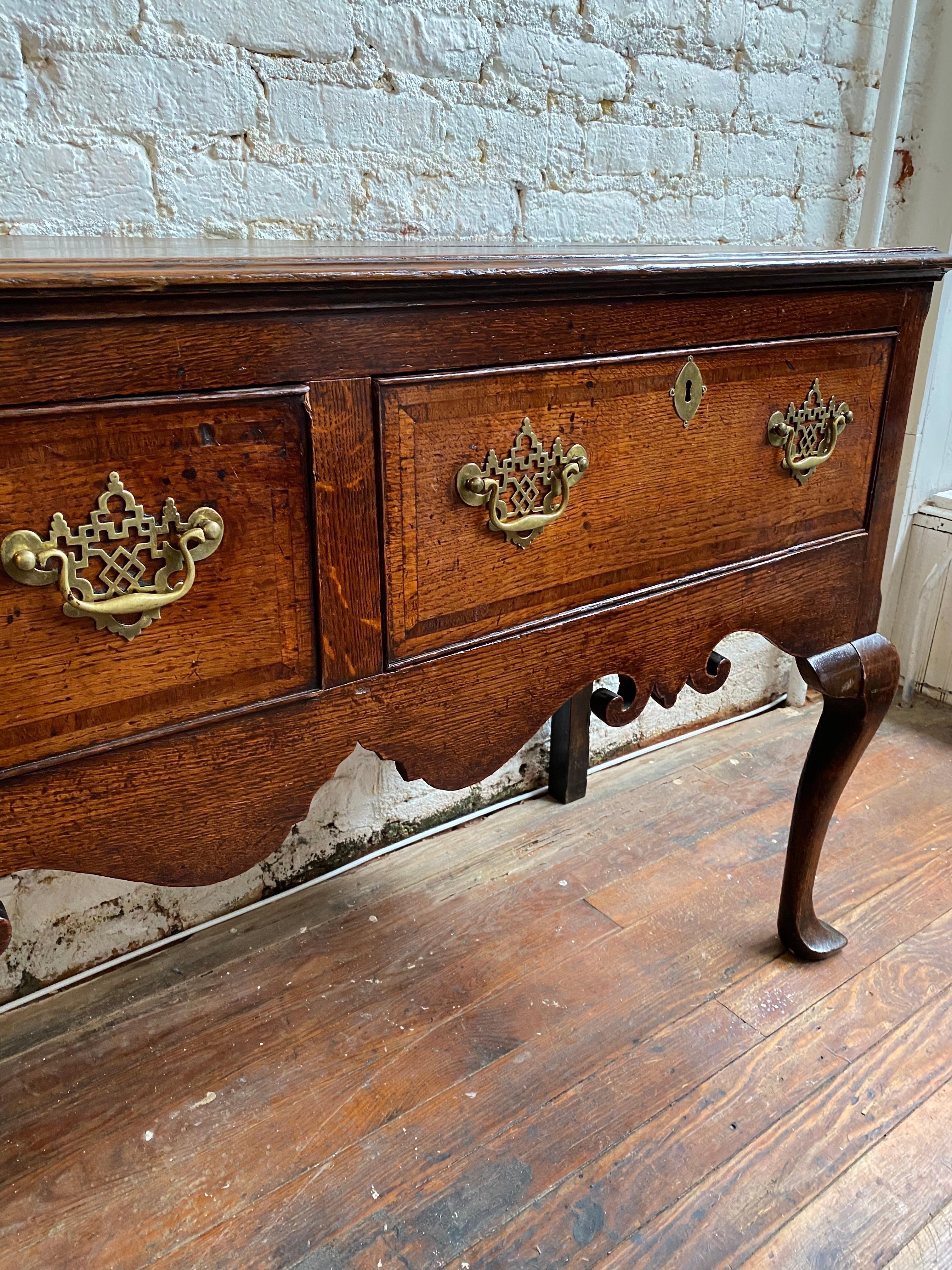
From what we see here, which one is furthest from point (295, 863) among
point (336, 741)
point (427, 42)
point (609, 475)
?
point (427, 42)

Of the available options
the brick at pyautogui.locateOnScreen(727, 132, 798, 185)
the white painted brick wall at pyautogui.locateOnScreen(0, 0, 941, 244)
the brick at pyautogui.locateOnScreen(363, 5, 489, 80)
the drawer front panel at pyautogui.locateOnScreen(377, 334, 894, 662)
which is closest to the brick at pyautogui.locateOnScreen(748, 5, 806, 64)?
the white painted brick wall at pyautogui.locateOnScreen(0, 0, 941, 244)

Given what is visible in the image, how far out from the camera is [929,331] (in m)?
1.95

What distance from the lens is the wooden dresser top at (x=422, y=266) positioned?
0.59 meters

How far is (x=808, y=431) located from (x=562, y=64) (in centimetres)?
80

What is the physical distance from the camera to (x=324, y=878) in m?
1.55

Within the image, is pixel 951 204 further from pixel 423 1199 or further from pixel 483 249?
pixel 423 1199

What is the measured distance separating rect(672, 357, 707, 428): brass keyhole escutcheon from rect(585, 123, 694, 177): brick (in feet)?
2.64

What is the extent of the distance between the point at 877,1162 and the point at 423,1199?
1.59 ft

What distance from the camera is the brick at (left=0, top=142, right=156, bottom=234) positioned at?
109cm

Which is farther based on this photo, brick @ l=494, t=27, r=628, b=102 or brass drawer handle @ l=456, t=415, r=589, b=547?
brick @ l=494, t=27, r=628, b=102

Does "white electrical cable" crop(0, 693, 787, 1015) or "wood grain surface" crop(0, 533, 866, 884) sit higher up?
"wood grain surface" crop(0, 533, 866, 884)

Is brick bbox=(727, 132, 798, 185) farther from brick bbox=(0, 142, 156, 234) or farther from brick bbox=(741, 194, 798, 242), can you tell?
brick bbox=(0, 142, 156, 234)

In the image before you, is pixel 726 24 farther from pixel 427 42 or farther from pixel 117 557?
pixel 117 557

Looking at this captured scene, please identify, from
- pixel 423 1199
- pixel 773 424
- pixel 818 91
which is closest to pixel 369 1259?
pixel 423 1199
